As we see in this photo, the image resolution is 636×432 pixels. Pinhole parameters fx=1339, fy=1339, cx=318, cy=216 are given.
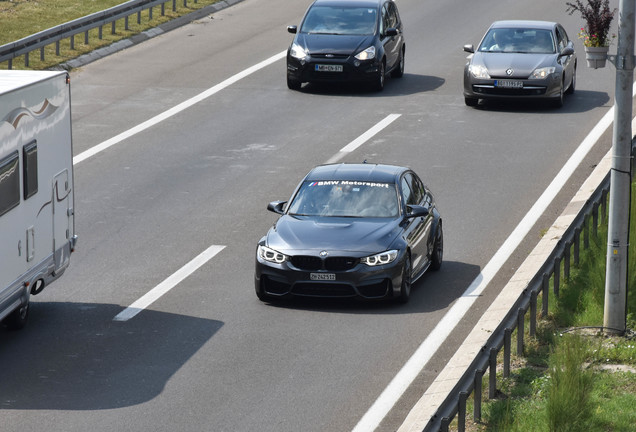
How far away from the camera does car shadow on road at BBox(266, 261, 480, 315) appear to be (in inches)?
611

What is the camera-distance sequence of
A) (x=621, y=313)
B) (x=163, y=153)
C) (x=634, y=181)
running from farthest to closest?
1. (x=163, y=153)
2. (x=634, y=181)
3. (x=621, y=313)

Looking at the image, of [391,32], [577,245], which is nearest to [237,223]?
[577,245]

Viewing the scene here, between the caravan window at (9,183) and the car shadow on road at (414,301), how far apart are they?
10.9 feet

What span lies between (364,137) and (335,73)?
392 centimetres

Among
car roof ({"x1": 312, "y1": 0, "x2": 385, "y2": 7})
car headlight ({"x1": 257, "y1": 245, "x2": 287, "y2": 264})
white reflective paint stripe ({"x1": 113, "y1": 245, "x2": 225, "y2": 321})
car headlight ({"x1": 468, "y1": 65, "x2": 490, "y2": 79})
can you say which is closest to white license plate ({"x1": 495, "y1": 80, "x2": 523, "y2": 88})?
car headlight ({"x1": 468, "y1": 65, "x2": 490, "y2": 79})

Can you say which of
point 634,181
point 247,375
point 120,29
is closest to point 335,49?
point 120,29

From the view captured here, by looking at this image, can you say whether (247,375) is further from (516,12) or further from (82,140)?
(516,12)

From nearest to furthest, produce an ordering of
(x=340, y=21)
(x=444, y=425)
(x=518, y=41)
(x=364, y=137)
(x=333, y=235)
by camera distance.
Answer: (x=444, y=425) → (x=333, y=235) → (x=364, y=137) → (x=518, y=41) → (x=340, y=21)

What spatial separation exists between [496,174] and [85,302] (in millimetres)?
8576

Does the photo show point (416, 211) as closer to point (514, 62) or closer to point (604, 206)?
point (604, 206)

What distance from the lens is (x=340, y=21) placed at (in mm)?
29422

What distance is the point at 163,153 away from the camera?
23.8 metres

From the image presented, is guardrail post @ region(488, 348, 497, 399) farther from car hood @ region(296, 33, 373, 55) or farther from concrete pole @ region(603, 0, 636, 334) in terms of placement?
car hood @ region(296, 33, 373, 55)

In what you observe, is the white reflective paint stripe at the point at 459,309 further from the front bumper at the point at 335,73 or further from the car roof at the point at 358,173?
the front bumper at the point at 335,73
